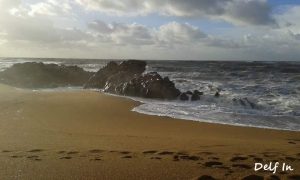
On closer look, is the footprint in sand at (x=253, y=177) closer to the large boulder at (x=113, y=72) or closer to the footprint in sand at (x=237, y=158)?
the footprint in sand at (x=237, y=158)

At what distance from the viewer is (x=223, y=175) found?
5.41 m

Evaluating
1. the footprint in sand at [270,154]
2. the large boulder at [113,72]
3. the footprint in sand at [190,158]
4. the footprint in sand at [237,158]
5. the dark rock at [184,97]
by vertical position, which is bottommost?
the dark rock at [184,97]

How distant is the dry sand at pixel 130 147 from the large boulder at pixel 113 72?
1269 cm

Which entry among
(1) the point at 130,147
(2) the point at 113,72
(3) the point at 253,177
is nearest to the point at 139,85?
(2) the point at 113,72

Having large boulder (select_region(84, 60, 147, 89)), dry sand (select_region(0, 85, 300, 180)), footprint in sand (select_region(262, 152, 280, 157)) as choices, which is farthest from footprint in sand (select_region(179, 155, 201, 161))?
large boulder (select_region(84, 60, 147, 89))

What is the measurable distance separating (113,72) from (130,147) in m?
20.1

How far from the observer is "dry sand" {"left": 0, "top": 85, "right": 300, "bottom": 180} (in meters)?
5.62

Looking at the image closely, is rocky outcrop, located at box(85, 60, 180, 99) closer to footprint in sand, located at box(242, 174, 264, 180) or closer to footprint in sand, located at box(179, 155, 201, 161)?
footprint in sand, located at box(179, 155, 201, 161)

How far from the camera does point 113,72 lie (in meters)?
27.2

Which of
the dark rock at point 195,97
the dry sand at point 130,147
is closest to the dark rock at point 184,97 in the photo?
the dark rock at point 195,97

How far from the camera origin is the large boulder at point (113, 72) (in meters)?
25.5

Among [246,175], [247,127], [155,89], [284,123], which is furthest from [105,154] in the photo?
[155,89]

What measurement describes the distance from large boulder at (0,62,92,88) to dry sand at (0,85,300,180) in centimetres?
1536

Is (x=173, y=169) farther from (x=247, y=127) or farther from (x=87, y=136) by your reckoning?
(x=247, y=127)
